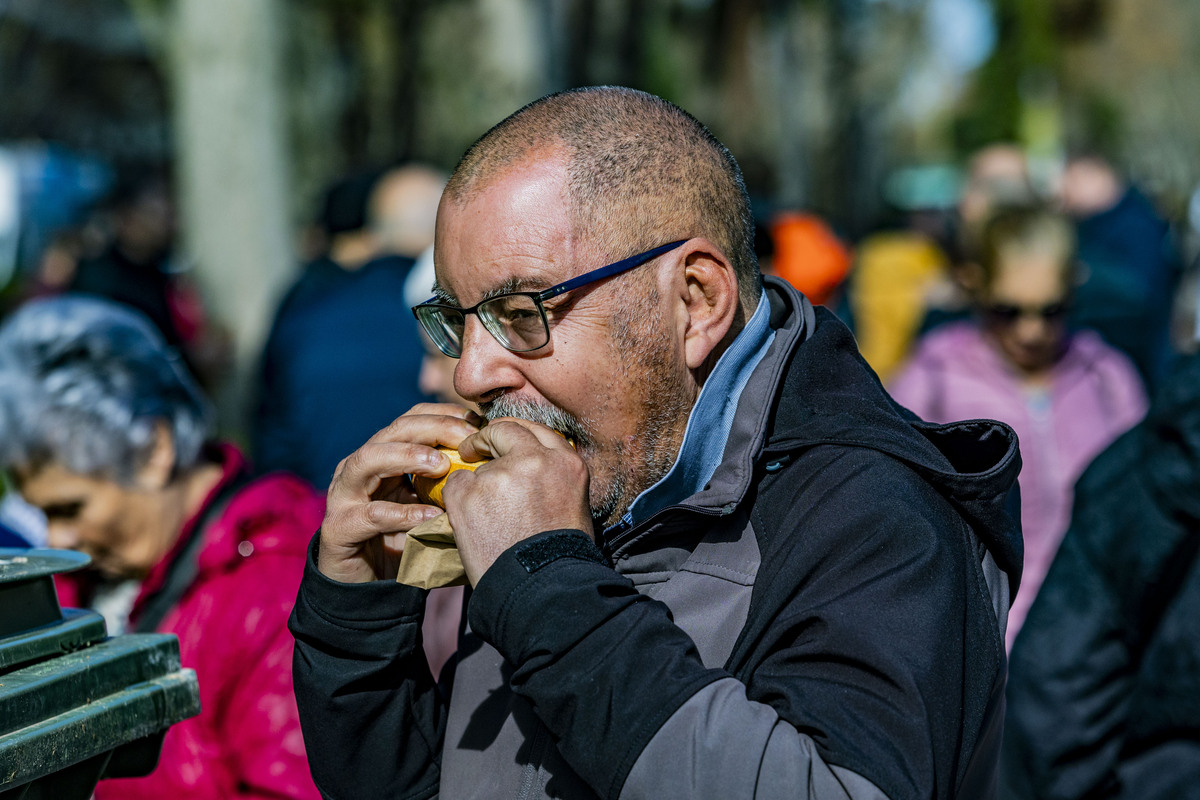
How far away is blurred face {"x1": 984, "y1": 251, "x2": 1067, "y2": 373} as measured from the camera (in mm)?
4199

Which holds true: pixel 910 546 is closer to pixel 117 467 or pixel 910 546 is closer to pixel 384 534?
pixel 384 534

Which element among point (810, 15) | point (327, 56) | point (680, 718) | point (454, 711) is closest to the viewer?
point (680, 718)

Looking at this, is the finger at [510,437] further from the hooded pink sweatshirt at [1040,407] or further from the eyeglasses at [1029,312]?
the eyeglasses at [1029,312]

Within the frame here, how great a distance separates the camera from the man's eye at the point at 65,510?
2.92 metres

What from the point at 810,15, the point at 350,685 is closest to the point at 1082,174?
the point at 350,685

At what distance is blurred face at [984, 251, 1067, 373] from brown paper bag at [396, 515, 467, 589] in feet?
10.1

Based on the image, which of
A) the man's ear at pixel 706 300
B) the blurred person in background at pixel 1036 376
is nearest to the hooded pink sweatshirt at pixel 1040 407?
the blurred person in background at pixel 1036 376

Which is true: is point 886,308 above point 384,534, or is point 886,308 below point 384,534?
below

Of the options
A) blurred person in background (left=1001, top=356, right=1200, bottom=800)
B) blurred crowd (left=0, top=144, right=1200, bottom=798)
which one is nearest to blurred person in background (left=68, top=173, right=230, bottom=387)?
blurred crowd (left=0, top=144, right=1200, bottom=798)

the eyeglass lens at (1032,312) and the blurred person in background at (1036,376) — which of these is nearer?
the blurred person in background at (1036,376)

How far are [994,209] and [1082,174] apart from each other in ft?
13.8

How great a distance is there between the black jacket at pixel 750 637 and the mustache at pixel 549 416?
16 centimetres

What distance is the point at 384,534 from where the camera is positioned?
1798mm

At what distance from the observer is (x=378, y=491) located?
1.81 meters
